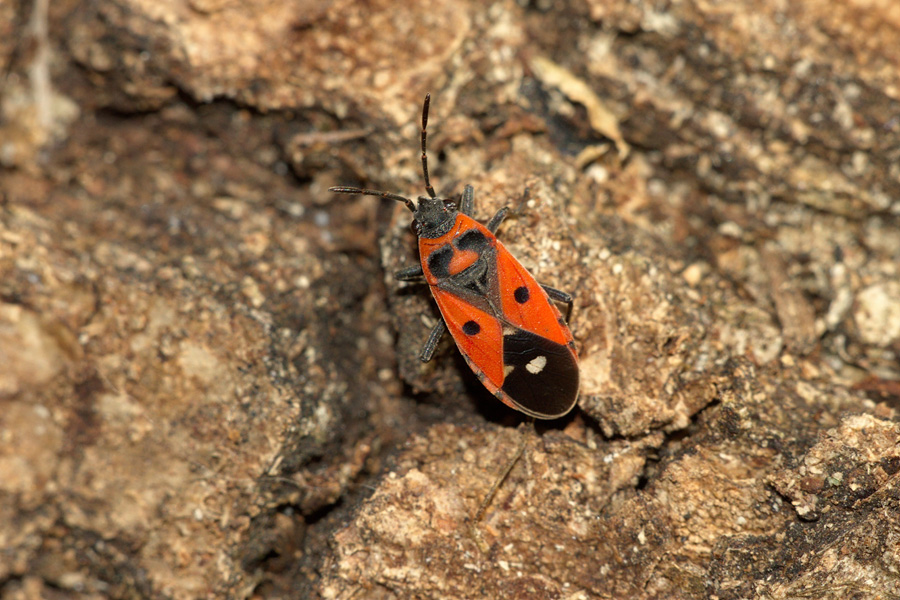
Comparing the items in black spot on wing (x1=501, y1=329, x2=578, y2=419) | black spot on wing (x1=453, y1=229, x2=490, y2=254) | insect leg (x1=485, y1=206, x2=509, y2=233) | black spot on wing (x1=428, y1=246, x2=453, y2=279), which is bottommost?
black spot on wing (x1=501, y1=329, x2=578, y2=419)

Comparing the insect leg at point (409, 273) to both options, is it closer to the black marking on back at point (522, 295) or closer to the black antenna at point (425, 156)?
the black antenna at point (425, 156)

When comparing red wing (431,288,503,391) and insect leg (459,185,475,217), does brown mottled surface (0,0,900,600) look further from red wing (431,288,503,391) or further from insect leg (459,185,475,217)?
red wing (431,288,503,391)

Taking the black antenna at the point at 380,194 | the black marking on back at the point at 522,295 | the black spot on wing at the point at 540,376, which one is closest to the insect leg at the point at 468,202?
the black antenna at the point at 380,194

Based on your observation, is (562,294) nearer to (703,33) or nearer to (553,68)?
(553,68)

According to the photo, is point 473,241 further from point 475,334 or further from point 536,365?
point 536,365

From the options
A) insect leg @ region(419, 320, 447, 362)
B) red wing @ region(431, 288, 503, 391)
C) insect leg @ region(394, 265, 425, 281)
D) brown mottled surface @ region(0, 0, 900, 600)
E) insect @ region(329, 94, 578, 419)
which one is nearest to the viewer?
brown mottled surface @ region(0, 0, 900, 600)

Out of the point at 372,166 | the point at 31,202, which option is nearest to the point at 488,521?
the point at 372,166

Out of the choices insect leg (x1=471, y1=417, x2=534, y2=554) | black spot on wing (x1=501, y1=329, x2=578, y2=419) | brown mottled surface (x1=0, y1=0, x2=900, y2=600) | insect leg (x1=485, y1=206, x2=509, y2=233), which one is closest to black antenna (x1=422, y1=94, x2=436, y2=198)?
brown mottled surface (x1=0, y1=0, x2=900, y2=600)
